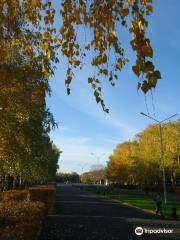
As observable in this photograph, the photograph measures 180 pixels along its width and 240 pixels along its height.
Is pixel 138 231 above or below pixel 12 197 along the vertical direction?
below

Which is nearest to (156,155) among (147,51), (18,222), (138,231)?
(138,231)

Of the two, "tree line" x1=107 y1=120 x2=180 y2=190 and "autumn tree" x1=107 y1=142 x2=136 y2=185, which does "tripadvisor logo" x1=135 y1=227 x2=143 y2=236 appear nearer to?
"tree line" x1=107 y1=120 x2=180 y2=190

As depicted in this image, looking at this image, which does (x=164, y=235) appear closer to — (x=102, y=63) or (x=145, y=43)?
(x=102, y=63)

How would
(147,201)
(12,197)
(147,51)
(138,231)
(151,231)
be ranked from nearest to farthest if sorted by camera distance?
(147,51)
(138,231)
(151,231)
(12,197)
(147,201)

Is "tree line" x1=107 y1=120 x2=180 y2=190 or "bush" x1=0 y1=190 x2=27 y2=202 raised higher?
"tree line" x1=107 y1=120 x2=180 y2=190

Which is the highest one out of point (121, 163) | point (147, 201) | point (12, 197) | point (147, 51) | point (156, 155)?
point (121, 163)

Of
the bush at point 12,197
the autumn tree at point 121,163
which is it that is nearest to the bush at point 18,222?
the bush at point 12,197

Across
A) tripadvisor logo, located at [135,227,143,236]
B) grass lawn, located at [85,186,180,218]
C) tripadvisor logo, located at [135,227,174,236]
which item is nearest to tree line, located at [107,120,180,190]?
grass lawn, located at [85,186,180,218]

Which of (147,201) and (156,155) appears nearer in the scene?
(147,201)

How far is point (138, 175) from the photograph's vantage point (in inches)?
2844

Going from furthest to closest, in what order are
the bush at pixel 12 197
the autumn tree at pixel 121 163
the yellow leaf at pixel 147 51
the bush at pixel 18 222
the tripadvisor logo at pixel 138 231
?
the autumn tree at pixel 121 163, the bush at pixel 12 197, the tripadvisor logo at pixel 138 231, the bush at pixel 18 222, the yellow leaf at pixel 147 51

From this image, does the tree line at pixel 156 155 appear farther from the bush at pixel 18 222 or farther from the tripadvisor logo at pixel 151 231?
the bush at pixel 18 222

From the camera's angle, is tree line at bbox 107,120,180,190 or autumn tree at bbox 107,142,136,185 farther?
Answer: autumn tree at bbox 107,142,136,185

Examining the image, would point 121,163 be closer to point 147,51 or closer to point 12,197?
point 12,197
